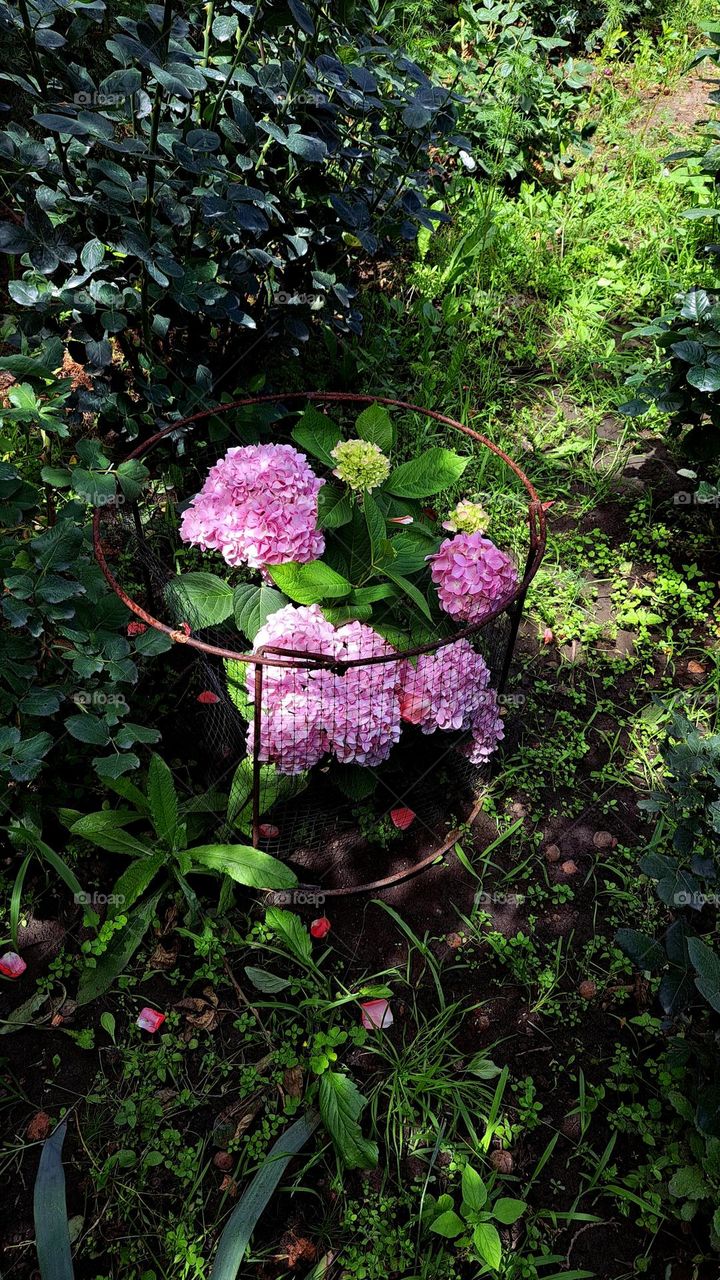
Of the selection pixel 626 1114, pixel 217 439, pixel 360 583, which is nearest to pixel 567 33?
pixel 217 439

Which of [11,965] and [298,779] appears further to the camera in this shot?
[298,779]

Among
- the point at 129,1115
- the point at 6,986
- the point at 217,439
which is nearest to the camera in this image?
the point at 129,1115

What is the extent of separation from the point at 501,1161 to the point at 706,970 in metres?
0.55

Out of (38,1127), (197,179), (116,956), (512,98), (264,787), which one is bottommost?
(38,1127)

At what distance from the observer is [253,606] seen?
6.15 ft

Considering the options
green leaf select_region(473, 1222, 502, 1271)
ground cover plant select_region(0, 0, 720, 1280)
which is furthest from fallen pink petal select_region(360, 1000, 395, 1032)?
green leaf select_region(473, 1222, 502, 1271)

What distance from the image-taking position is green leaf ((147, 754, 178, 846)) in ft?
5.98

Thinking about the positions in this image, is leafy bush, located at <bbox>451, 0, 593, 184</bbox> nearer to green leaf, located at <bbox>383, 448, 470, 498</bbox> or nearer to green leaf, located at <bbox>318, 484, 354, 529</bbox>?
green leaf, located at <bbox>383, 448, 470, 498</bbox>

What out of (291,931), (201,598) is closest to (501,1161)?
(291,931)

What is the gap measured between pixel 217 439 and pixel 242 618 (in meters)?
0.63

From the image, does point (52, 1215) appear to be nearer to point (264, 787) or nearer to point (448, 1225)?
point (448, 1225)

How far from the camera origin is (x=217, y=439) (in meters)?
2.26

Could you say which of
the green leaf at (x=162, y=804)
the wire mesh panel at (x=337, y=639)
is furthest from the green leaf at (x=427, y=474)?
the green leaf at (x=162, y=804)

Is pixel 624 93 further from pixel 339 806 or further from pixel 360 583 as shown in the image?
pixel 339 806
